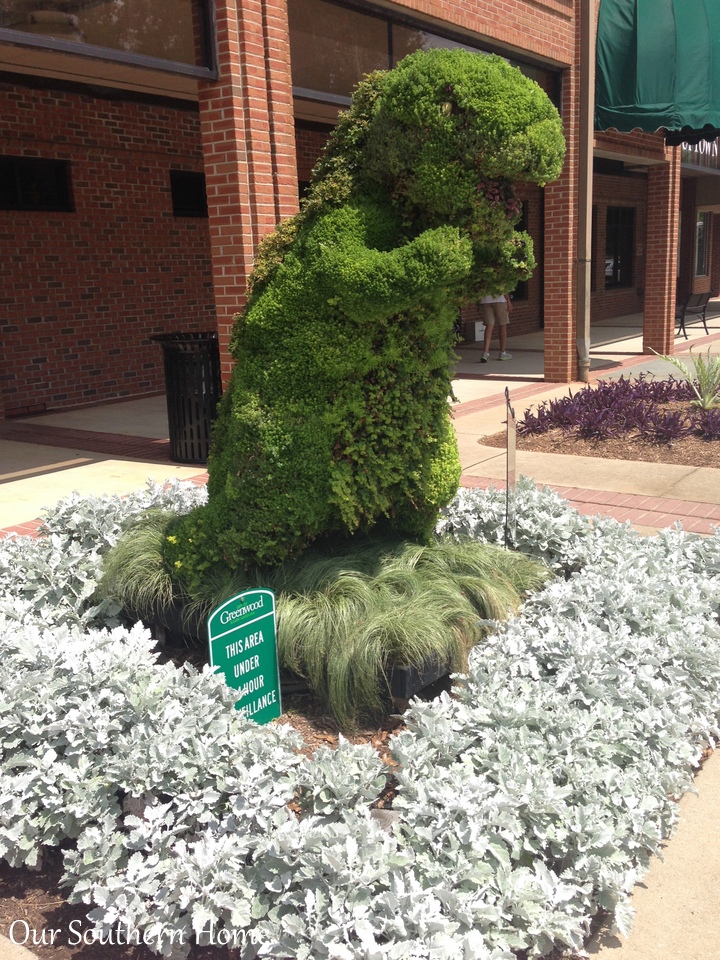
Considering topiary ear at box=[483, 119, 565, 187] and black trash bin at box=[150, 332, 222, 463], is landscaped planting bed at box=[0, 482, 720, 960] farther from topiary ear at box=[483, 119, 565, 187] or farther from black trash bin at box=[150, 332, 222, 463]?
black trash bin at box=[150, 332, 222, 463]

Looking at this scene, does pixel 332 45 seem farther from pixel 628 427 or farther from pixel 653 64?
pixel 653 64

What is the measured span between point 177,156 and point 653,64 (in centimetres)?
643

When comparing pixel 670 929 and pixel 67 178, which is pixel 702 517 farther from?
pixel 67 178

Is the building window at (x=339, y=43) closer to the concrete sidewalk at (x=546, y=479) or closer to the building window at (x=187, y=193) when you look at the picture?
the concrete sidewalk at (x=546, y=479)

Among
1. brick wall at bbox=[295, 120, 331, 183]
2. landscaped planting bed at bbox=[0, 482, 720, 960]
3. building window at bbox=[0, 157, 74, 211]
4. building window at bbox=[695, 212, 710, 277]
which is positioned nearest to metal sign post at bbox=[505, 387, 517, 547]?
landscaped planting bed at bbox=[0, 482, 720, 960]

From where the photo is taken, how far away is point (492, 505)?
5.07 meters

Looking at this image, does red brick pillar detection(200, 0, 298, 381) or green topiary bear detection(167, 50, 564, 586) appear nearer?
green topiary bear detection(167, 50, 564, 586)

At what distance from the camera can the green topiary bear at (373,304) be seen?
11.1 ft

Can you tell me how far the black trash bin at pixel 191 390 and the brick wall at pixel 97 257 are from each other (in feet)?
12.0

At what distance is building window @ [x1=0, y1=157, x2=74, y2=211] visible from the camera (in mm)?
10188

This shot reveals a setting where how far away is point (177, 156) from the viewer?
474 inches

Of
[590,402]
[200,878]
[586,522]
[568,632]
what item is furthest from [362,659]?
[590,402]

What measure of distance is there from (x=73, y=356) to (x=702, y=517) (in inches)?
318

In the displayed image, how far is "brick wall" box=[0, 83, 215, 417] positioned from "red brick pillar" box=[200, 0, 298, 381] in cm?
447
